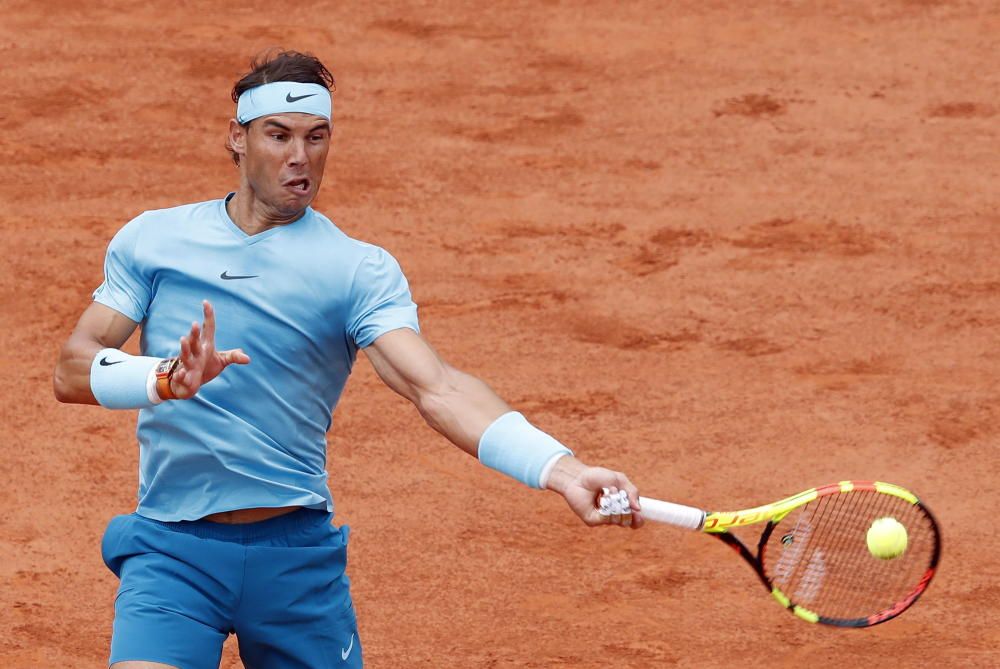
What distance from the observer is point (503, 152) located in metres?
10.9

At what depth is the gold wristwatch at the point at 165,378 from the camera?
4.14m

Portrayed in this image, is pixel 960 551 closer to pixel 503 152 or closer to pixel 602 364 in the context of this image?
pixel 602 364

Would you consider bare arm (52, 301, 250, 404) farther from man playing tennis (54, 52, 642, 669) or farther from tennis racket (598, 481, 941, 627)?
tennis racket (598, 481, 941, 627)

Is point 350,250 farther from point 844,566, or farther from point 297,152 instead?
point 844,566

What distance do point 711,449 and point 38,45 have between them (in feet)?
21.6

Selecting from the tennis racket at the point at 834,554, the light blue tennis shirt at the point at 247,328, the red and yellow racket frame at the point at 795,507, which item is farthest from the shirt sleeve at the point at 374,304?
the red and yellow racket frame at the point at 795,507

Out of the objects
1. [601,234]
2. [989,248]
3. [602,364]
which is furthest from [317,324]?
[989,248]

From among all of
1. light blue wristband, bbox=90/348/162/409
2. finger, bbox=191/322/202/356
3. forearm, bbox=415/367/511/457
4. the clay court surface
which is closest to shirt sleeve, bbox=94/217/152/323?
light blue wristband, bbox=90/348/162/409

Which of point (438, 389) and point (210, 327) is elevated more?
point (210, 327)

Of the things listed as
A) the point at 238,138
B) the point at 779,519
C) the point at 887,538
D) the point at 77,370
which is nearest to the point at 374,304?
the point at 238,138

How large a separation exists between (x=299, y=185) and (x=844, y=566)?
6.83ft

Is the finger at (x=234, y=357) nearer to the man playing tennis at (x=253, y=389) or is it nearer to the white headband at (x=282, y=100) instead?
the man playing tennis at (x=253, y=389)

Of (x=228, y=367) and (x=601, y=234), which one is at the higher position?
(x=228, y=367)

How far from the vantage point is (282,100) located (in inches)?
183
